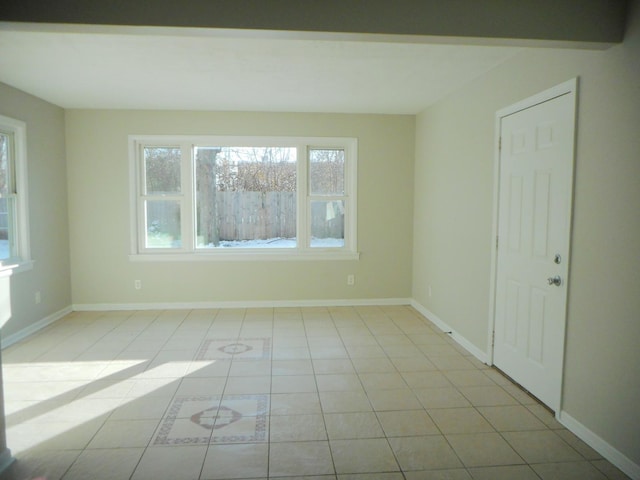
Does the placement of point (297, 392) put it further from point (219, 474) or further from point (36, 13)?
point (36, 13)

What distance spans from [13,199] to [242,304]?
2678 mm

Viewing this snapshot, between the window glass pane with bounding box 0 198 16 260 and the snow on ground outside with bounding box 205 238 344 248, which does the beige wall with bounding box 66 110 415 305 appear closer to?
the snow on ground outside with bounding box 205 238 344 248

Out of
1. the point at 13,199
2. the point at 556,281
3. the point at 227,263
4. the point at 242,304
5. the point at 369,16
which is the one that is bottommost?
the point at 242,304

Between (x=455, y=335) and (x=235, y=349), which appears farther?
(x=455, y=335)

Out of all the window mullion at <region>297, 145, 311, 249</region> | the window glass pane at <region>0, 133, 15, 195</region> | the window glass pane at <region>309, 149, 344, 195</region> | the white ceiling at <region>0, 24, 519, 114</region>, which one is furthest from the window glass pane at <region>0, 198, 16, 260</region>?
the window glass pane at <region>309, 149, 344, 195</region>

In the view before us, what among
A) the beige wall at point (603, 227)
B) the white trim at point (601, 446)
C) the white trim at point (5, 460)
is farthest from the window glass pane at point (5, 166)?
the white trim at point (601, 446)

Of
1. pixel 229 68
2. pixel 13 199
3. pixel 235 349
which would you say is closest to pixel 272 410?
pixel 235 349

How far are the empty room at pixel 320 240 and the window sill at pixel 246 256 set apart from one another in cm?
4

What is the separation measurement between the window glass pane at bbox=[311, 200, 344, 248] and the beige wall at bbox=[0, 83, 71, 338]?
9.81 ft

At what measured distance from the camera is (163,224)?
215 inches

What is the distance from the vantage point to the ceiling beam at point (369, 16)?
6.67 feet

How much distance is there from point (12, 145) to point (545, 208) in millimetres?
4744

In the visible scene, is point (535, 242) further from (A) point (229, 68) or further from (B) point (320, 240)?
(B) point (320, 240)

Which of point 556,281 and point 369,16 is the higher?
point 369,16
